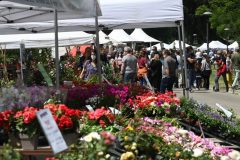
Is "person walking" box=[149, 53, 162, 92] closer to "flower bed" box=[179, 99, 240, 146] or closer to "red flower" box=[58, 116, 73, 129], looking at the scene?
"flower bed" box=[179, 99, 240, 146]

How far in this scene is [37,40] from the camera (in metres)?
19.9

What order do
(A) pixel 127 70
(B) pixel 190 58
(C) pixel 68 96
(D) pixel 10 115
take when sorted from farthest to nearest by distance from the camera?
(B) pixel 190 58 < (A) pixel 127 70 < (C) pixel 68 96 < (D) pixel 10 115

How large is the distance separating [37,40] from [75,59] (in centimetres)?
444

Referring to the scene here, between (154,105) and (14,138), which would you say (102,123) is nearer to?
(14,138)

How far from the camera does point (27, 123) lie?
555cm

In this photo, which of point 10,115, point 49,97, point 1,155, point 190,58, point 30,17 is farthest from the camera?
point 190,58

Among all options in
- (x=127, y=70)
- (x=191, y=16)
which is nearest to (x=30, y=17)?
(x=127, y=70)

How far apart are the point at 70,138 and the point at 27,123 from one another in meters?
0.44

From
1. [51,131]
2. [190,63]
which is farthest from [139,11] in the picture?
[190,63]

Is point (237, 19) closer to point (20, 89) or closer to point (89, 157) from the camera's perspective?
point (20, 89)

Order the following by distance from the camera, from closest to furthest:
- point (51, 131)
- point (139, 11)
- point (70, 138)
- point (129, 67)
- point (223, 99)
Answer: point (51, 131), point (70, 138), point (139, 11), point (129, 67), point (223, 99)

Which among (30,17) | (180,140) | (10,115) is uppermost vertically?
(30,17)

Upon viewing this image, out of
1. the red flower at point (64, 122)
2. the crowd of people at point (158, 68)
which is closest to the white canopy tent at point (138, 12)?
the crowd of people at point (158, 68)

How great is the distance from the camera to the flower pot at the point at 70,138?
5656 millimetres
